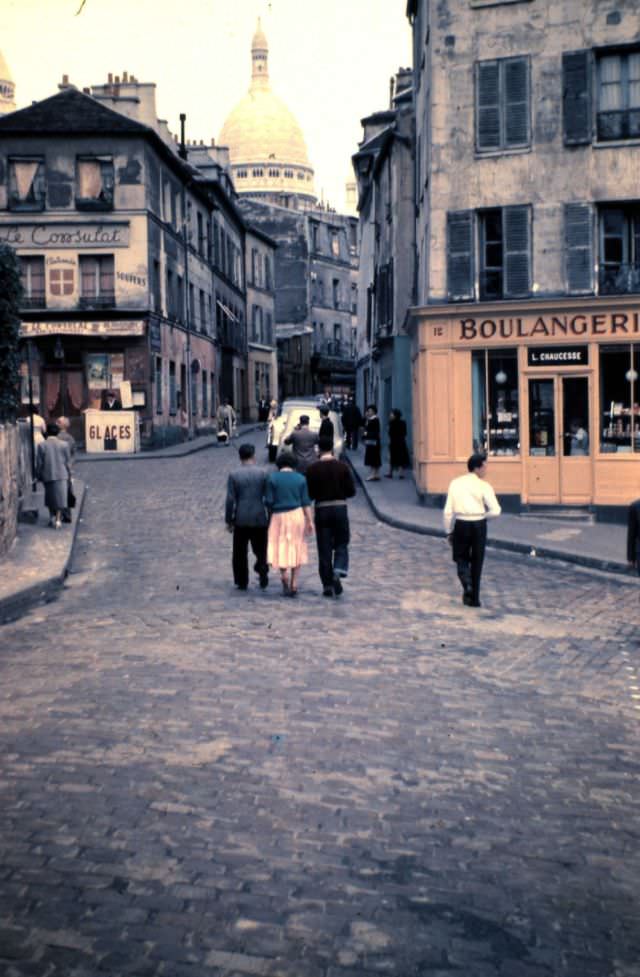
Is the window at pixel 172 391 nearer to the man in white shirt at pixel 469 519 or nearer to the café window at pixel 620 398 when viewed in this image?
the café window at pixel 620 398

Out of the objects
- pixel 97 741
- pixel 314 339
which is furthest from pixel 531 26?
pixel 314 339

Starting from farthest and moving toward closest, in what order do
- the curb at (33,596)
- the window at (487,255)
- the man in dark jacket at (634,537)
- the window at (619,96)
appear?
the window at (487,255) < the window at (619,96) < the curb at (33,596) < the man in dark jacket at (634,537)

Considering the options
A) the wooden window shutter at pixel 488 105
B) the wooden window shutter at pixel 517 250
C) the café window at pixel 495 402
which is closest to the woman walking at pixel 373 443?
the café window at pixel 495 402

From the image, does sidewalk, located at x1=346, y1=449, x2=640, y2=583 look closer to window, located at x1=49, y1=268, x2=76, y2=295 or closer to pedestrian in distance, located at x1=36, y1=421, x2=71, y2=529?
pedestrian in distance, located at x1=36, y1=421, x2=71, y2=529

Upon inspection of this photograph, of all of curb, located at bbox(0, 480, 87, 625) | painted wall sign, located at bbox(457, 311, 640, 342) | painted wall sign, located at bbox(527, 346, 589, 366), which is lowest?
curb, located at bbox(0, 480, 87, 625)

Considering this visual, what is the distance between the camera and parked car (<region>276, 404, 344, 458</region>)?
93.5 feet

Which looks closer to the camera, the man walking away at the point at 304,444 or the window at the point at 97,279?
the man walking away at the point at 304,444

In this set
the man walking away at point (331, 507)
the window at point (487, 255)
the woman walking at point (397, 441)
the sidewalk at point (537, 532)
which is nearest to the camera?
the man walking away at point (331, 507)

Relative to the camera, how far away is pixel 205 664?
9.38 m

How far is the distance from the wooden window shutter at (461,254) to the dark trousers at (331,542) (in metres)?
10.5

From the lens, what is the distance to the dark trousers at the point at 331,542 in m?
13.0

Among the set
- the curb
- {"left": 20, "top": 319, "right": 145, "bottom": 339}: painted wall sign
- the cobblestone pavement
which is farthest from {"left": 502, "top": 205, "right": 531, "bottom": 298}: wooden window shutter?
{"left": 20, "top": 319, "right": 145, "bottom": 339}: painted wall sign

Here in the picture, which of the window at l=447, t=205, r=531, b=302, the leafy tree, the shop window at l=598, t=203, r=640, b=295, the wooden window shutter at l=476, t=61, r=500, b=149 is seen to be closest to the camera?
the leafy tree

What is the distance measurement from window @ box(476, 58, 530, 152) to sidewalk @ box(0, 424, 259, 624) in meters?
10.2
